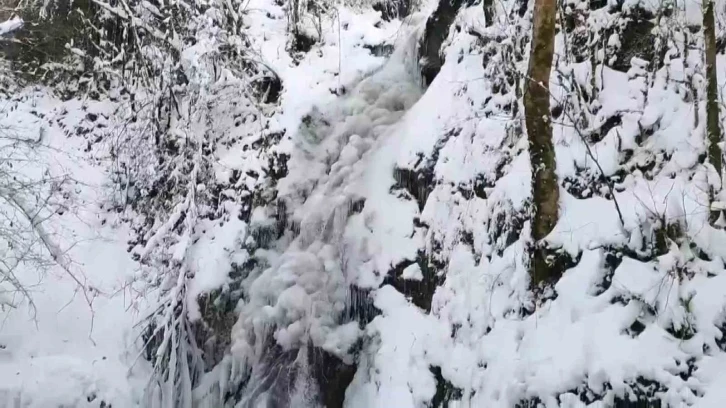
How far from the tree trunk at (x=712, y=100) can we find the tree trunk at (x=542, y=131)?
2.72ft

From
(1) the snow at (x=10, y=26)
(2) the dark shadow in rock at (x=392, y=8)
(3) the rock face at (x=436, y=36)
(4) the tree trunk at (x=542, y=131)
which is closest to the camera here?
(4) the tree trunk at (x=542, y=131)

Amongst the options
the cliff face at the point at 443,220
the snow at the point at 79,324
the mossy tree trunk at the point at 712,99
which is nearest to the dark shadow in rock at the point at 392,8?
the cliff face at the point at 443,220

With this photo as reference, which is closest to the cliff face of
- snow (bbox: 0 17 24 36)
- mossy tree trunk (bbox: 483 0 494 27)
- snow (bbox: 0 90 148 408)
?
mossy tree trunk (bbox: 483 0 494 27)

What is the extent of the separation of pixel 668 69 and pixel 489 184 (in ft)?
4.74

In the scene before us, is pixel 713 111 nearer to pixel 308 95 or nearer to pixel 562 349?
pixel 562 349

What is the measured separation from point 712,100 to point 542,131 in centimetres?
92

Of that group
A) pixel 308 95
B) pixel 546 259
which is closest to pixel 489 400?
pixel 546 259

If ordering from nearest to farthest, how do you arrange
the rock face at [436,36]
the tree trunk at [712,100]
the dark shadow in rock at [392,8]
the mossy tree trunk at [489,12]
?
the tree trunk at [712,100] < the mossy tree trunk at [489,12] < the rock face at [436,36] < the dark shadow in rock at [392,8]

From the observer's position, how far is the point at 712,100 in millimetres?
3145

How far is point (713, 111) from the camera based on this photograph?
10.3ft

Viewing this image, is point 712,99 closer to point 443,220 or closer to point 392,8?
point 443,220

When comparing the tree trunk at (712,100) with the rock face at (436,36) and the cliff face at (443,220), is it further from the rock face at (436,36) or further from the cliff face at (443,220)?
the rock face at (436,36)

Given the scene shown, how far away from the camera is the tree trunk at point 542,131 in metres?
3.60

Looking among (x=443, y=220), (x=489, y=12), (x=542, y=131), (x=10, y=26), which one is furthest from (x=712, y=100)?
(x=10, y=26)
